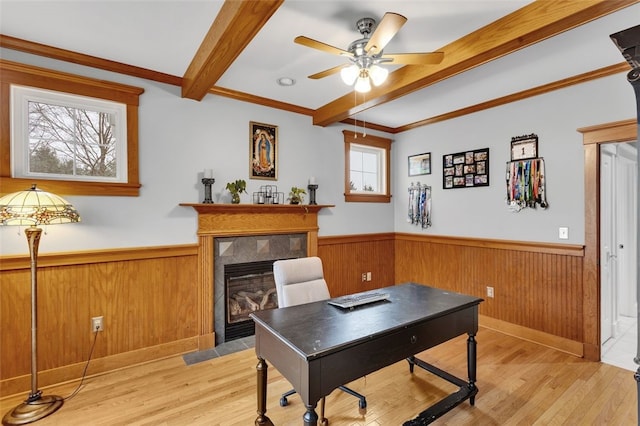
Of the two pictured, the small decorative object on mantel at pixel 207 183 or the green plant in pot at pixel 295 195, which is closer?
the small decorative object on mantel at pixel 207 183

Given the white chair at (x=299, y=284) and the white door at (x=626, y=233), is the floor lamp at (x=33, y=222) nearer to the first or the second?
the white chair at (x=299, y=284)

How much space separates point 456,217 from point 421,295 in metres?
1.99

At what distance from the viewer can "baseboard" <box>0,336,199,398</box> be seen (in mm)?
2299

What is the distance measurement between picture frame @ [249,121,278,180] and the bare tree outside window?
131 cm

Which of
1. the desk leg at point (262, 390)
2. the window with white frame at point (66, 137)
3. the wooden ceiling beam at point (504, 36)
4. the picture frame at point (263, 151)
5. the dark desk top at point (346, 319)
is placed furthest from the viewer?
the picture frame at point (263, 151)

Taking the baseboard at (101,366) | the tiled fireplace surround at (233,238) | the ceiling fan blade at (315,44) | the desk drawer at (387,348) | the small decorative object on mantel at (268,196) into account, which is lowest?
the baseboard at (101,366)

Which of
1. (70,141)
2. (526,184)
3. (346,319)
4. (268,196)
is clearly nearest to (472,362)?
(346,319)

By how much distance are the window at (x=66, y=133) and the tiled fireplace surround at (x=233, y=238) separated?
772mm

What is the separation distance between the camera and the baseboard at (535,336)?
9.63 feet

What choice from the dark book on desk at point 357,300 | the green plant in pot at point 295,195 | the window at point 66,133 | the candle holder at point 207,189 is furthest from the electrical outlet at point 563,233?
the window at point 66,133

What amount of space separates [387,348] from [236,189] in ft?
7.33

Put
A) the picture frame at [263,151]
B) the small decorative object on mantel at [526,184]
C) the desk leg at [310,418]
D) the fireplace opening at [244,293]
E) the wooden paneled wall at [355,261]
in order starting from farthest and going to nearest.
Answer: the wooden paneled wall at [355,261] < the picture frame at [263,151] < the fireplace opening at [244,293] < the small decorative object on mantel at [526,184] < the desk leg at [310,418]

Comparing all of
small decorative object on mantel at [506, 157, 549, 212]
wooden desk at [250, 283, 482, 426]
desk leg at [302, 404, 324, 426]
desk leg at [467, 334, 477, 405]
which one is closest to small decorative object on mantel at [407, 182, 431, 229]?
small decorative object on mantel at [506, 157, 549, 212]

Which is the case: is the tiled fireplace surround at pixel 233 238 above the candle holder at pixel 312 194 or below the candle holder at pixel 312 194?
below
